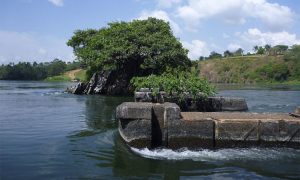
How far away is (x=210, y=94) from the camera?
827 inches

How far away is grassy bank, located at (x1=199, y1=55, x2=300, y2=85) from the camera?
11494 cm

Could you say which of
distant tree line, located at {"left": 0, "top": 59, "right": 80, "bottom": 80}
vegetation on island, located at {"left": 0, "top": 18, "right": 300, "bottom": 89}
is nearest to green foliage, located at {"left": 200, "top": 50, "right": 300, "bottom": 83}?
distant tree line, located at {"left": 0, "top": 59, "right": 80, "bottom": 80}

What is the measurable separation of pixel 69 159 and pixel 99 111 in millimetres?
12356

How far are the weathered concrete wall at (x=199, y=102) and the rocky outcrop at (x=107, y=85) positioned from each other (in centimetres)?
1954

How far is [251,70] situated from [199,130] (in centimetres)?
12059

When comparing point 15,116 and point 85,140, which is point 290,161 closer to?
point 85,140

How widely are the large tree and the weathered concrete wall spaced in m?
13.5

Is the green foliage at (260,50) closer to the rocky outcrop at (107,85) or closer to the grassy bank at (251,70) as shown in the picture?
the grassy bank at (251,70)

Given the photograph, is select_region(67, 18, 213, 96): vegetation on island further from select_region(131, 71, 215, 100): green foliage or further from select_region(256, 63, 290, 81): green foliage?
select_region(256, 63, 290, 81): green foliage

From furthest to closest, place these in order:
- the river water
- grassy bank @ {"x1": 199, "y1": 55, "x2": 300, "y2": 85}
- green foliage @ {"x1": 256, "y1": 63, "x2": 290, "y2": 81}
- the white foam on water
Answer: grassy bank @ {"x1": 199, "y1": 55, "x2": 300, "y2": 85} → green foliage @ {"x1": 256, "y1": 63, "x2": 290, "y2": 81} → the white foam on water → the river water

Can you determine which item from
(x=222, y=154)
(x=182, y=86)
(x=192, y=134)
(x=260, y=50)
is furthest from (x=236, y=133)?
(x=260, y=50)

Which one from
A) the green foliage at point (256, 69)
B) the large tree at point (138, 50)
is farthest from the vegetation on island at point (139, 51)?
the green foliage at point (256, 69)

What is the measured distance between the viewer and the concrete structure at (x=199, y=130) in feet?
39.1

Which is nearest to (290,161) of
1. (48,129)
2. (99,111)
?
(48,129)
